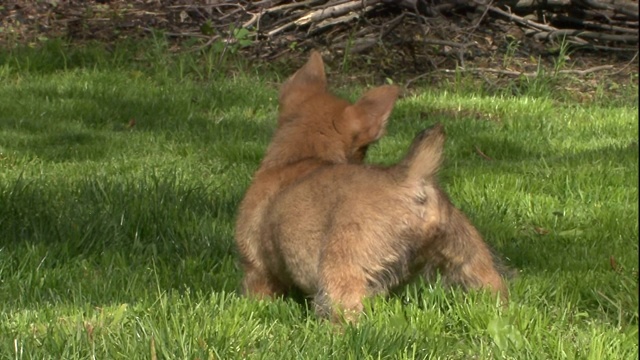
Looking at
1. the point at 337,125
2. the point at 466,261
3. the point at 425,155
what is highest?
the point at 425,155

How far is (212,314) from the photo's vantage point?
13.9 ft

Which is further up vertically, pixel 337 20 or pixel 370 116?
pixel 370 116

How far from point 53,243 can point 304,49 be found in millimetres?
6529

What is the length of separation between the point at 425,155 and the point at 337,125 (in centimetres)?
74

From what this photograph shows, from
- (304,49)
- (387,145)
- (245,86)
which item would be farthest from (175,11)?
(387,145)

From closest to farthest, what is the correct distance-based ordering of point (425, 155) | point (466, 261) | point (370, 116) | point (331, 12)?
point (425, 155) → point (466, 261) → point (370, 116) → point (331, 12)

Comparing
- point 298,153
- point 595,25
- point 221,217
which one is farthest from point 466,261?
point 595,25

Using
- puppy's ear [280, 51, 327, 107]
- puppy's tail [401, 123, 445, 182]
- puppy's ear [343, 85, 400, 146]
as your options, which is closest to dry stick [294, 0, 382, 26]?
puppy's ear [280, 51, 327, 107]

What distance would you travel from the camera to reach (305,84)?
506 centimetres

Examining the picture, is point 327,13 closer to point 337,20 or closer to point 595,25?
point 337,20

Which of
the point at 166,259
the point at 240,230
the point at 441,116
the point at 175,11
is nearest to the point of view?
the point at 240,230

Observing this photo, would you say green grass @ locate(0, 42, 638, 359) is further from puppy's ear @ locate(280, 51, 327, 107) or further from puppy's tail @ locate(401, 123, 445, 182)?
puppy's ear @ locate(280, 51, 327, 107)

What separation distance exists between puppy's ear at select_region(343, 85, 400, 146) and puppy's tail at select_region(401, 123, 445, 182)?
585 mm

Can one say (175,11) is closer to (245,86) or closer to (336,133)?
(245,86)
